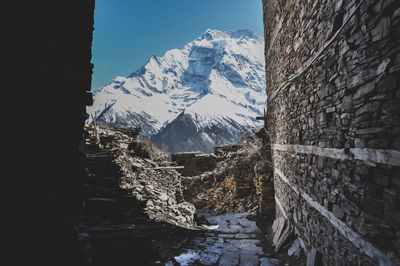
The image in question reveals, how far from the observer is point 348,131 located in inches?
87.5

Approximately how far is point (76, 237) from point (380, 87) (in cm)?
323

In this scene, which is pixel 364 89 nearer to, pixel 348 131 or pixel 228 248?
pixel 348 131

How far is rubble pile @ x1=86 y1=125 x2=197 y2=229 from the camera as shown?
4.49 meters

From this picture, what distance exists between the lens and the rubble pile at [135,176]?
4.49 metres

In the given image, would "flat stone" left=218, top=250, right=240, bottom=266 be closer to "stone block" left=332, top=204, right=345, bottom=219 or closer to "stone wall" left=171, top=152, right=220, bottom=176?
"stone block" left=332, top=204, right=345, bottom=219

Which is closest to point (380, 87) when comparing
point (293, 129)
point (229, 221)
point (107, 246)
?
point (293, 129)

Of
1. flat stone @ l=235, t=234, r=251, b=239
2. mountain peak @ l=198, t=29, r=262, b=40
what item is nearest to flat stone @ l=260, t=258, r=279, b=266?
flat stone @ l=235, t=234, r=251, b=239

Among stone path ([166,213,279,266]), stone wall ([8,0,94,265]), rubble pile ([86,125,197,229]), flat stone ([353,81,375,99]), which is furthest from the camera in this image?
rubble pile ([86,125,197,229])

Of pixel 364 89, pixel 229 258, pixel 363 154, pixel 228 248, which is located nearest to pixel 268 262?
pixel 229 258

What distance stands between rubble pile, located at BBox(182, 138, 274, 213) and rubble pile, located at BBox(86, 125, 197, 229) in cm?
266

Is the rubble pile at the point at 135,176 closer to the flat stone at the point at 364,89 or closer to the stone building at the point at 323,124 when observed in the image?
the stone building at the point at 323,124

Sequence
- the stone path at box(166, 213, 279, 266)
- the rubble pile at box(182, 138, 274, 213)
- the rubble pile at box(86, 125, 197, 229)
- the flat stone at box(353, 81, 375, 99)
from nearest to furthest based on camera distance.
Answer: the flat stone at box(353, 81, 375, 99)
the stone path at box(166, 213, 279, 266)
the rubble pile at box(86, 125, 197, 229)
the rubble pile at box(182, 138, 274, 213)

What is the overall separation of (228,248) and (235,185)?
5.56m

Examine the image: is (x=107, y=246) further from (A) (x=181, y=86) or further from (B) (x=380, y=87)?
(A) (x=181, y=86)
